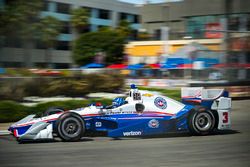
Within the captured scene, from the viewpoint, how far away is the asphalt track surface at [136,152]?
5.86 meters

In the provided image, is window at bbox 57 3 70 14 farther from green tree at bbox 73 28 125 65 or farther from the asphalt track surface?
green tree at bbox 73 28 125 65

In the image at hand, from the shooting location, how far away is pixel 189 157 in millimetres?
6277

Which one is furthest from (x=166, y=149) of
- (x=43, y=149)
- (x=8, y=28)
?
(x=8, y=28)

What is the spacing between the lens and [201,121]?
866 cm

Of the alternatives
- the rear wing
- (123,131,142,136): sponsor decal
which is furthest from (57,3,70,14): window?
the rear wing

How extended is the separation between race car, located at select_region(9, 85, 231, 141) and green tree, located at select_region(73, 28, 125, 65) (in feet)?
105

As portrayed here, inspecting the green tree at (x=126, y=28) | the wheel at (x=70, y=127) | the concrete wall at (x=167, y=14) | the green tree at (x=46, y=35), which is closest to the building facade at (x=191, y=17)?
the concrete wall at (x=167, y=14)

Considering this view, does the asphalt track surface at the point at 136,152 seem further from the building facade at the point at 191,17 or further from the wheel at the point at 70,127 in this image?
the building facade at the point at 191,17

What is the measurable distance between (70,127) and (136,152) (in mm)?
1601

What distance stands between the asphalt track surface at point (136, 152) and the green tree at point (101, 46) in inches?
1265

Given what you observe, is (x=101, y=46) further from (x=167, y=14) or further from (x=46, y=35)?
(x=46, y=35)

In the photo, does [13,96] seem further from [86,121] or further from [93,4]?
[93,4]

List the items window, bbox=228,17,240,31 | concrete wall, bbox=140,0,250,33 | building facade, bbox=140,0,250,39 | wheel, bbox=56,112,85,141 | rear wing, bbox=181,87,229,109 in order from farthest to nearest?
concrete wall, bbox=140,0,250,33, building facade, bbox=140,0,250,39, window, bbox=228,17,240,31, rear wing, bbox=181,87,229,109, wheel, bbox=56,112,85,141

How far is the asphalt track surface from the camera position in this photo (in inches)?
231
